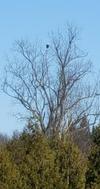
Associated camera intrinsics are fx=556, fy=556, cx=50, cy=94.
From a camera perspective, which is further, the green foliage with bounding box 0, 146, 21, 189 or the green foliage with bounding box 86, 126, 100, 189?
the green foliage with bounding box 86, 126, 100, 189

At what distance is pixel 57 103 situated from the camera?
1761 inches

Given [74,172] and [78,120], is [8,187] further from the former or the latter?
[78,120]

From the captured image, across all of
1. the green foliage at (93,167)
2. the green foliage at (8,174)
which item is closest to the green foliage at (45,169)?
the green foliage at (8,174)

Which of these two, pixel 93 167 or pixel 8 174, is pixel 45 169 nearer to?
pixel 8 174

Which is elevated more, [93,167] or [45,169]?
[93,167]

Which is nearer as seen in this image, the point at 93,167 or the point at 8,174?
the point at 8,174

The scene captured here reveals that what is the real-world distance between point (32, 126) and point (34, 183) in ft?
5.12

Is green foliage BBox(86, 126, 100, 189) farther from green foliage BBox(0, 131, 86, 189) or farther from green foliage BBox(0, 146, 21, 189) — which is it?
green foliage BBox(0, 146, 21, 189)

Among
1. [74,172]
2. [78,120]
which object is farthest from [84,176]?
[78,120]

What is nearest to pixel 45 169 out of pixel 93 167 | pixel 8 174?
pixel 8 174

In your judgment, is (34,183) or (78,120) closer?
(34,183)

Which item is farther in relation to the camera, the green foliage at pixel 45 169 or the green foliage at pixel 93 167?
the green foliage at pixel 93 167

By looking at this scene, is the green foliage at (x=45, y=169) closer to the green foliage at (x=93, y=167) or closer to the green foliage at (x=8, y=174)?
the green foliage at (x=8, y=174)

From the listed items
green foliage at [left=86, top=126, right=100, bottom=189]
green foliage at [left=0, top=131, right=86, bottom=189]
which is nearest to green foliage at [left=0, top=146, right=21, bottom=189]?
green foliage at [left=0, top=131, right=86, bottom=189]
